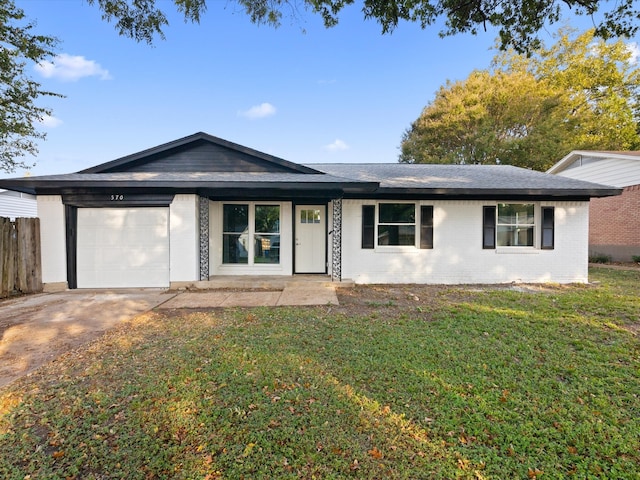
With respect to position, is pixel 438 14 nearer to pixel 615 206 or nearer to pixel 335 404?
pixel 335 404

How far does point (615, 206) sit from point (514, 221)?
347 inches

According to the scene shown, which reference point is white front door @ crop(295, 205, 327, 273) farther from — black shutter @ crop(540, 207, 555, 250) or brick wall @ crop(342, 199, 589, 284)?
black shutter @ crop(540, 207, 555, 250)

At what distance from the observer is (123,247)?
8445mm

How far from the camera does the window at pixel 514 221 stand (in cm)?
911

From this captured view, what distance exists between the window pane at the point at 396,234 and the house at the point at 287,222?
0.03 m

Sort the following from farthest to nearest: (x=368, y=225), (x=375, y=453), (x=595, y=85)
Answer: (x=595, y=85) < (x=368, y=225) < (x=375, y=453)

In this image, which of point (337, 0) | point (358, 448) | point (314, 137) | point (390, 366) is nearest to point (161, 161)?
point (337, 0)

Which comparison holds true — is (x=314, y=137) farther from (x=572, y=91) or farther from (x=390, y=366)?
(x=572, y=91)

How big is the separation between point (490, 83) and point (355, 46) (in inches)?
663

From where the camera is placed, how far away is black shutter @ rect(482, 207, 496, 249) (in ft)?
29.6

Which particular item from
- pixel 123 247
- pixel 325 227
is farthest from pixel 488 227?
pixel 123 247

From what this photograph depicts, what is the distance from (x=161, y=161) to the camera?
928 centimetres

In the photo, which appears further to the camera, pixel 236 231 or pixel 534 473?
pixel 236 231

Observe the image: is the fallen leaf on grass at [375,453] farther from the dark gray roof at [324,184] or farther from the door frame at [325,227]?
the door frame at [325,227]
